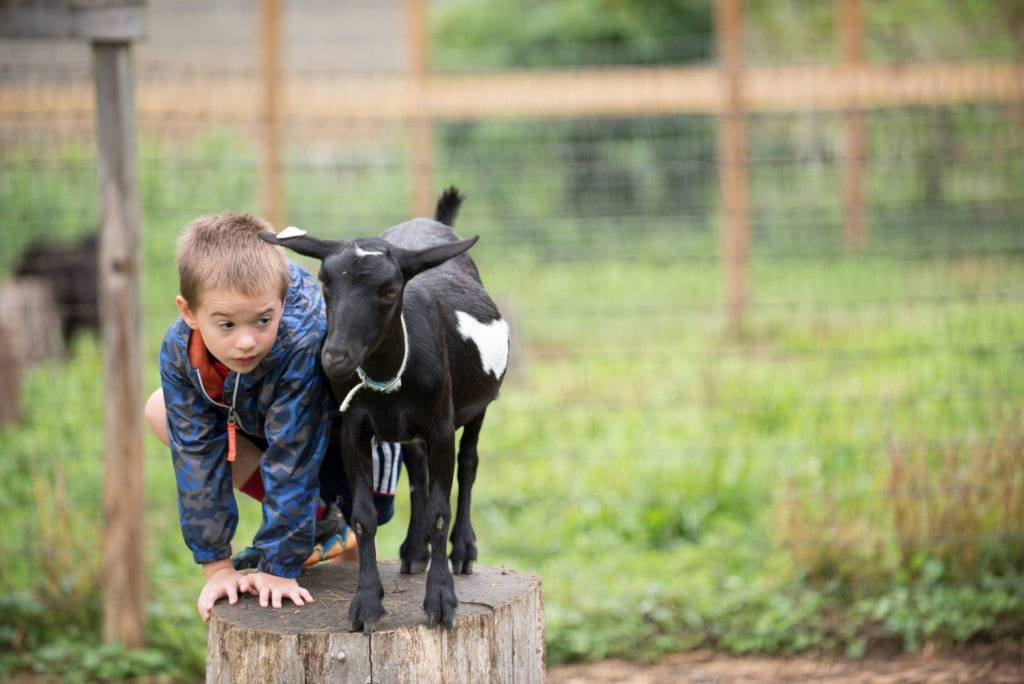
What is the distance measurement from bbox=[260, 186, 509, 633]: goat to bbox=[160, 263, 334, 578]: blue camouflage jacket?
189 millimetres

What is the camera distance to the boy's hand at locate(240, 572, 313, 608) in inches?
119

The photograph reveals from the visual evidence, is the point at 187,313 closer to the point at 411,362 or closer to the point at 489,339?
the point at 411,362

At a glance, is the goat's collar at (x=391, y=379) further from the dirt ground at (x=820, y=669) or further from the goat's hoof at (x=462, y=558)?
the dirt ground at (x=820, y=669)

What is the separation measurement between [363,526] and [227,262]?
74cm

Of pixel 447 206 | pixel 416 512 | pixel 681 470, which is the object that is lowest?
pixel 681 470

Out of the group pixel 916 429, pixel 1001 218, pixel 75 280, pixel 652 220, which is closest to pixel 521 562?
pixel 916 429

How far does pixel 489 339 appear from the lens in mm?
2889

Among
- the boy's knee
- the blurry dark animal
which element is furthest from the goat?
the blurry dark animal

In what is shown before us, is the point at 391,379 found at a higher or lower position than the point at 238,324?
lower

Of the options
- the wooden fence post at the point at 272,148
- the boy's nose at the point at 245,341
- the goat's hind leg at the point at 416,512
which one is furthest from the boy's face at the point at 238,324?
the wooden fence post at the point at 272,148

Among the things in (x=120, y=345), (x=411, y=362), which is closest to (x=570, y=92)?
(x=120, y=345)

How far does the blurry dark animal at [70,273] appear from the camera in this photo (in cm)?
917

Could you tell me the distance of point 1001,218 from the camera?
19.7 ft

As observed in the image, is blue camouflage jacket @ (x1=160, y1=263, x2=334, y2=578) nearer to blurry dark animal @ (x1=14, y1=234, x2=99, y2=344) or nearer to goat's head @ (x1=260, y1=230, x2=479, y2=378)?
goat's head @ (x1=260, y1=230, x2=479, y2=378)
